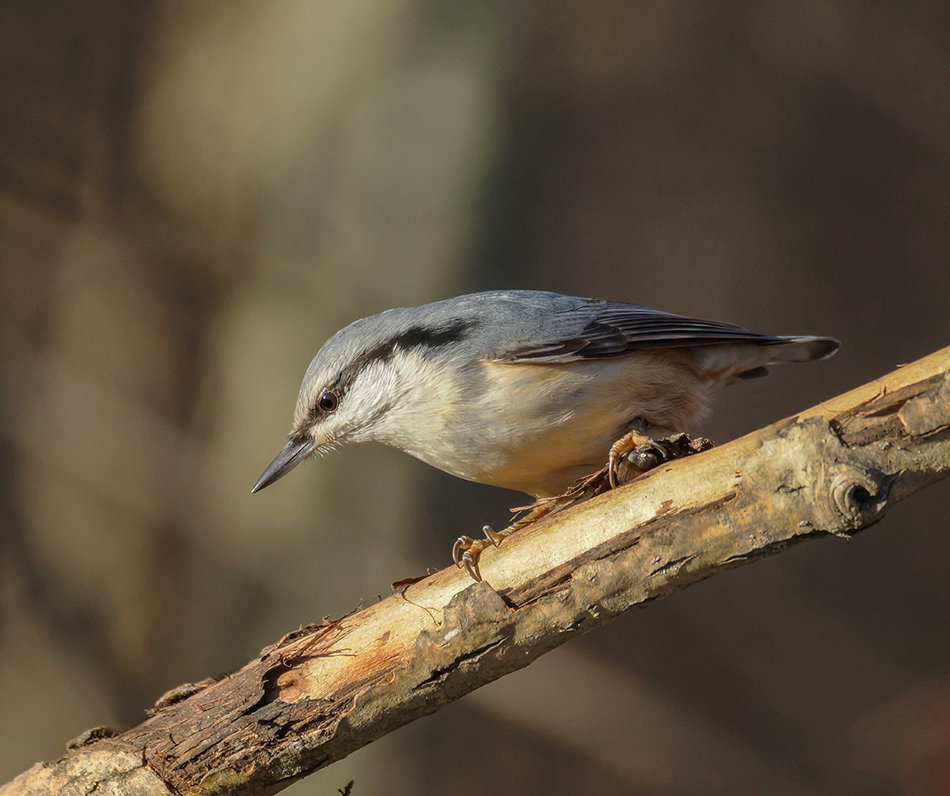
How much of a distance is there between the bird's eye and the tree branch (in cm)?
63

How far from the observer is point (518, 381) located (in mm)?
1769

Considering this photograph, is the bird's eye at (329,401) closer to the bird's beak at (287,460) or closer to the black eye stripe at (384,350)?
the black eye stripe at (384,350)

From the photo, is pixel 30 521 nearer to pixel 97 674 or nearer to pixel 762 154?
pixel 97 674

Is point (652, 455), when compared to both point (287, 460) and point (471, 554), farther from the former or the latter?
point (287, 460)

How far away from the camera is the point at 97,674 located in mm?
3266

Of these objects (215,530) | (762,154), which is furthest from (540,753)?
(762,154)

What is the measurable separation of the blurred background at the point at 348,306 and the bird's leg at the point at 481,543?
1.68 m

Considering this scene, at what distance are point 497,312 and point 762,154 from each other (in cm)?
212

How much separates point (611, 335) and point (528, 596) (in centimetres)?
73

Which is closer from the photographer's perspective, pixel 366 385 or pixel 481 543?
pixel 481 543

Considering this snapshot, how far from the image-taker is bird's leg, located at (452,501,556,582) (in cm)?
149

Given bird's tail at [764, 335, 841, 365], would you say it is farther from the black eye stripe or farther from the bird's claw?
the bird's claw

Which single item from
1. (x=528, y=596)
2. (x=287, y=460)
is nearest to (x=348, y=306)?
(x=287, y=460)

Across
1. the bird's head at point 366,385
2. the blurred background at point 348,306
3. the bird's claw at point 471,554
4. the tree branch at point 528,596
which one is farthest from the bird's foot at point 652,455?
the blurred background at point 348,306
